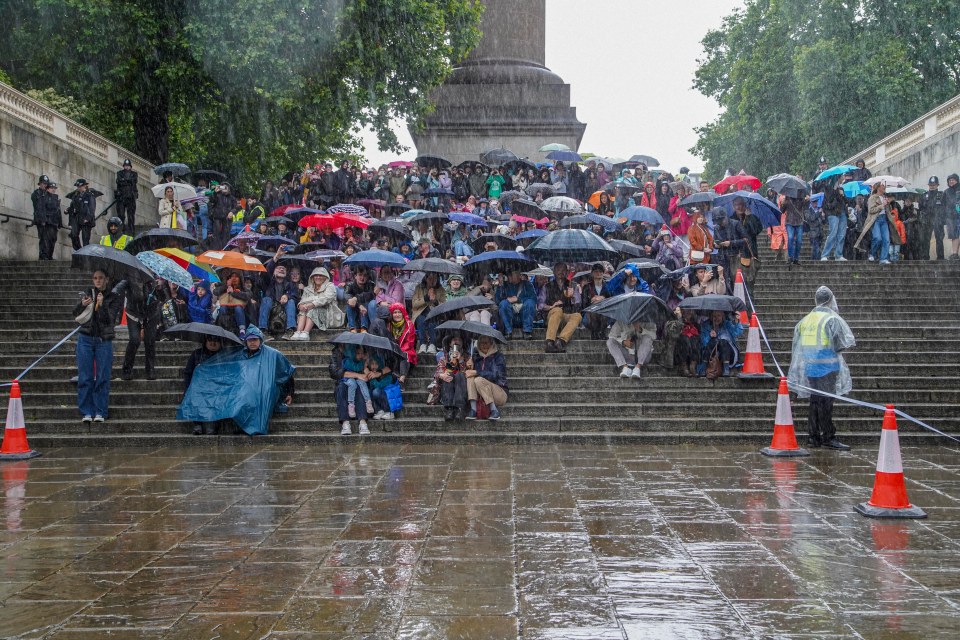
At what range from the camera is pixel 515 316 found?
597 inches

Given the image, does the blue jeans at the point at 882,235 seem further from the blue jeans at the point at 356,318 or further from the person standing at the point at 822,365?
the blue jeans at the point at 356,318

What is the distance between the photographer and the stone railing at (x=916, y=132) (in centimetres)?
2434

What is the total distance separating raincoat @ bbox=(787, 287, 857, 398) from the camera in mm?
10852

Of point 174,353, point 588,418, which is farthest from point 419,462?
point 174,353

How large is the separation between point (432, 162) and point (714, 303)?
15.2m

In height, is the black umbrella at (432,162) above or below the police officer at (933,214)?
above

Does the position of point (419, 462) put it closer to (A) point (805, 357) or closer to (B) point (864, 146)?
(A) point (805, 357)

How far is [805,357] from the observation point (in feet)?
36.2

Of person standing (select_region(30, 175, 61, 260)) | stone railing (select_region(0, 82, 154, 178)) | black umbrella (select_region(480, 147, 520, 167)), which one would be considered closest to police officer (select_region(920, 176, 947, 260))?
black umbrella (select_region(480, 147, 520, 167))

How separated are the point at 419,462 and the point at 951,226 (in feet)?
47.6

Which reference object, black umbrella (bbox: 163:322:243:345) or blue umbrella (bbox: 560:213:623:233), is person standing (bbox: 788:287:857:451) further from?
blue umbrella (bbox: 560:213:623:233)

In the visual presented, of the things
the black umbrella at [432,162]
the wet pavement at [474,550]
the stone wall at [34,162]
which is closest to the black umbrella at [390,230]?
the stone wall at [34,162]

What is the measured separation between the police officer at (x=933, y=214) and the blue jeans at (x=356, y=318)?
1257 cm

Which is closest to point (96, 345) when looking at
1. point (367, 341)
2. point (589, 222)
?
point (367, 341)
